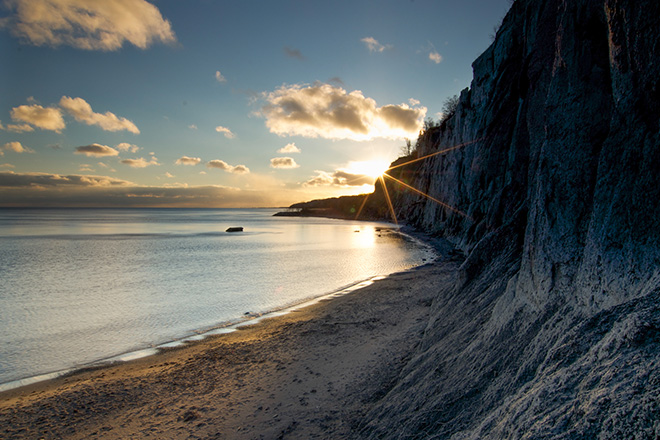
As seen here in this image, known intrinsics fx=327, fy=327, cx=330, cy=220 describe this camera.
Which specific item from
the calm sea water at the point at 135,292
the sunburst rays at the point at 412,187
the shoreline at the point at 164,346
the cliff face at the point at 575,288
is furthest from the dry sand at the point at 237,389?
the sunburst rays at the point at 412,187

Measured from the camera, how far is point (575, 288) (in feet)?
13.5

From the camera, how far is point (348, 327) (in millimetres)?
11078

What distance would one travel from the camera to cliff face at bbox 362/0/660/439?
2457 millimetres

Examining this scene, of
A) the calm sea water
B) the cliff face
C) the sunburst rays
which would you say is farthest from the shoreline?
the sunburst rays

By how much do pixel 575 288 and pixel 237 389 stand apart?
688 cm

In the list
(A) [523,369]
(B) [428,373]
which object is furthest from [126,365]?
(A) [523,369]

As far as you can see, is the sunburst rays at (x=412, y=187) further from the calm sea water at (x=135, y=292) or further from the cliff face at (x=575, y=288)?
the cliff face at (x=575, y=288)

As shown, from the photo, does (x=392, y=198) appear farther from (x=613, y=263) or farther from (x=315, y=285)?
(x=613, y=263)

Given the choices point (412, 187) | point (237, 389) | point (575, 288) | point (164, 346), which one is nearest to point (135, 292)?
point (164, 346)

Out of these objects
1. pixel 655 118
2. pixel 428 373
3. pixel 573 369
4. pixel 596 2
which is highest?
pixel 596 2

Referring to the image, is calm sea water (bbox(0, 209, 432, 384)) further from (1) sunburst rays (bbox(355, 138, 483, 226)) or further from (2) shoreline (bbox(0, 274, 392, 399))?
(1) sunburst rays (bbox(355, 138, 483, 226))

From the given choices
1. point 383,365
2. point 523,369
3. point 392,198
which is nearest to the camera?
point 523,369

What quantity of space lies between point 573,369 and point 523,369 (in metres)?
1.05

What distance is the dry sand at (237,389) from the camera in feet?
20.2
